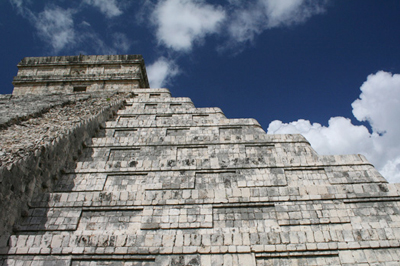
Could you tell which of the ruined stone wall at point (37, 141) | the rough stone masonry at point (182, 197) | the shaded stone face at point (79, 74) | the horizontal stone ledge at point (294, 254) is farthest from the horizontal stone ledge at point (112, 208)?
the shaded stone face at point (79, 74)

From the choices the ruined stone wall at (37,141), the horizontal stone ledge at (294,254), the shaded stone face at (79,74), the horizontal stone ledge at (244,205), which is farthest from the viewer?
the shaded stone face at (79,74)

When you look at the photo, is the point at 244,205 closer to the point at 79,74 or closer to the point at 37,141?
the point at 37,141

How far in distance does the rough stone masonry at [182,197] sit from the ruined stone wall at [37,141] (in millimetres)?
31

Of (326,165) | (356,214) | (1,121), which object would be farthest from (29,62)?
(356,214)

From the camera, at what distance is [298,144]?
27.3ft

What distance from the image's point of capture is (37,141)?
7.23 metres

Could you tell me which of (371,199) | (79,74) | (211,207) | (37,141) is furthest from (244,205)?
(79,74)

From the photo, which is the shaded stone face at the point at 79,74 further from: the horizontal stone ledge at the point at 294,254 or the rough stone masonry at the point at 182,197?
the horizontal stone ledge at the point at 294,254

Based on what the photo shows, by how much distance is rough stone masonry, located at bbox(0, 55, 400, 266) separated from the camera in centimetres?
587

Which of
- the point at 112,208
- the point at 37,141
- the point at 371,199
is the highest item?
the point at 37,141

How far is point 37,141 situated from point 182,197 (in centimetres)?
379

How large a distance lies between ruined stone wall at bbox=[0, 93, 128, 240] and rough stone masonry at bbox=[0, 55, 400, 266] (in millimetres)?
31

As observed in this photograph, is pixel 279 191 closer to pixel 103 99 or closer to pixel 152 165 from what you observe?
pixel 152 165

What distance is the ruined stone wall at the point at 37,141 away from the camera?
6.03 m
